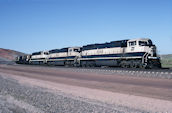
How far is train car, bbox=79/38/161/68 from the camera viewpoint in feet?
83.4

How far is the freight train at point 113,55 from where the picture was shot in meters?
25.5

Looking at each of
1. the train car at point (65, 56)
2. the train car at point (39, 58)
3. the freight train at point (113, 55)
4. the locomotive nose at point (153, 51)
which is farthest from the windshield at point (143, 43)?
the train car at point (39, 58)

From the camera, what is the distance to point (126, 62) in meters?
28.0

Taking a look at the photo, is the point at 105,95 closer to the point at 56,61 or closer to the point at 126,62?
the point at 126,62

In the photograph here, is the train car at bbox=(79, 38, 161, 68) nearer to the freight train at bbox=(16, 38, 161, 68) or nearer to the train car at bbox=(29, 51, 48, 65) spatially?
the freight train at bbox=(16, 38, 161, 68)

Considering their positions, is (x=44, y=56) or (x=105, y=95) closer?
(x=105, y=95)

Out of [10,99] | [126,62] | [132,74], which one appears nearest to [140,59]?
[126,62]

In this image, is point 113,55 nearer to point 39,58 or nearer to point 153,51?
point 153,51

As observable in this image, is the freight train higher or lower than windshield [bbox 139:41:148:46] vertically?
lower

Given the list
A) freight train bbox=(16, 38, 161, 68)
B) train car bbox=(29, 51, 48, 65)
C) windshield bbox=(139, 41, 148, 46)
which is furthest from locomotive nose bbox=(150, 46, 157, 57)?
train car bbox=(29, 51, 48, 65)

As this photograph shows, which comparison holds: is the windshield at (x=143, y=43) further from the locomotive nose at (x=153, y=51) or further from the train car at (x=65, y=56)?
the train car at (x=65, y=56)

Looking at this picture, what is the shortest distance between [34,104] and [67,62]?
105 ft

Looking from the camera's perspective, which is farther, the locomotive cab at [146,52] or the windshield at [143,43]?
the windshield at [143,43]

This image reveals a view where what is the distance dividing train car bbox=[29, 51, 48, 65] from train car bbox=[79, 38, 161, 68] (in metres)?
18.9
